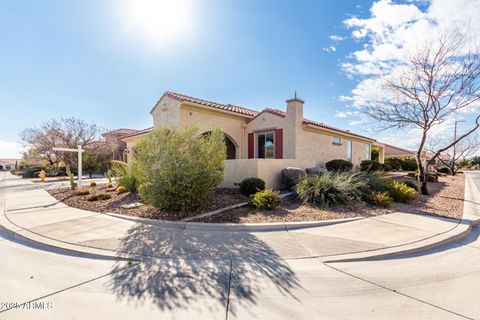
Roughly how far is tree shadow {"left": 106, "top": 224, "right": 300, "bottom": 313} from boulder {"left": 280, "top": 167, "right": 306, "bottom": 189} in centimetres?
547

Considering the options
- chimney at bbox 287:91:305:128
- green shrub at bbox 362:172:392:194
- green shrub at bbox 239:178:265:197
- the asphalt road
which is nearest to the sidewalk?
the asphalt road

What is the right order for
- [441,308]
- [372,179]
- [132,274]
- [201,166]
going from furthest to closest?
[372,179] < [201,166] < [132,274] < [441,308]

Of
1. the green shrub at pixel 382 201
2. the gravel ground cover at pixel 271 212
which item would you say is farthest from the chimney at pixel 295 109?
the green shrub at pixel 382 201

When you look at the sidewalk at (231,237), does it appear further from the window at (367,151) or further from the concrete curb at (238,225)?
the window at (367,151)

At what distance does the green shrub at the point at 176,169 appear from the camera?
21.5 feet

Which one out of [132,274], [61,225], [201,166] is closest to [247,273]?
[132,274]

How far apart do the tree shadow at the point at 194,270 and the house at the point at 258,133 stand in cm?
551

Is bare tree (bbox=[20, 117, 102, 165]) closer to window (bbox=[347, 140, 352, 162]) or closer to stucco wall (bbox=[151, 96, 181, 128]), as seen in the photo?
stucco wall (bbox=[151, 96, 181, 128])

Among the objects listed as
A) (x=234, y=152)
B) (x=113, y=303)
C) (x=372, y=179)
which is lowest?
(x=113, y=303)

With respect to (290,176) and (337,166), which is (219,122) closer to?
(290,176)

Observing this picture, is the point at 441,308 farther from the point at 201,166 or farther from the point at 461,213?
the point at 461,213

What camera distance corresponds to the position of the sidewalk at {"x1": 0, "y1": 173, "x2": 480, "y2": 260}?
4.47 meters

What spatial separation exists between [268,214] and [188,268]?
11.7 feet

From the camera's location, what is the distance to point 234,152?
14945 millimetres
